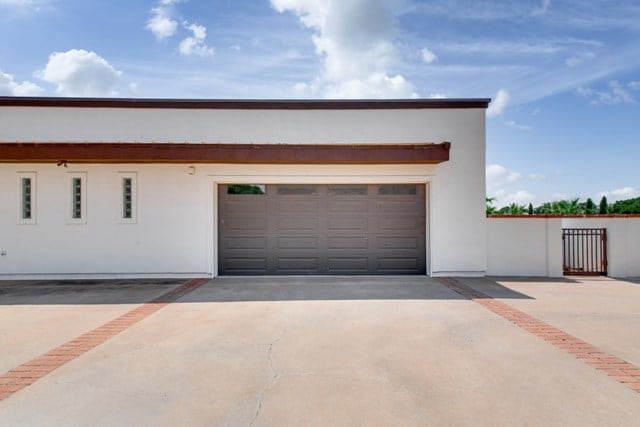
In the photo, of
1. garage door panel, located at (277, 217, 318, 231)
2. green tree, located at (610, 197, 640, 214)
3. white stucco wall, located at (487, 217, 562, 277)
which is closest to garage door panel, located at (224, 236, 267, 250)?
garage door panel, located at (277, 217, 318, 231)

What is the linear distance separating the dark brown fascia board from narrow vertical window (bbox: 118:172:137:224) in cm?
66

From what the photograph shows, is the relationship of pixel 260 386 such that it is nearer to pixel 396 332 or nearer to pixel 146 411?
pixel 146 411

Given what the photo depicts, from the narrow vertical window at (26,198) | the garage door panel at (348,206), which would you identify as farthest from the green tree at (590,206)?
the narrow vertical window at (26,198)

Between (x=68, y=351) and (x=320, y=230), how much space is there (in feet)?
21.3

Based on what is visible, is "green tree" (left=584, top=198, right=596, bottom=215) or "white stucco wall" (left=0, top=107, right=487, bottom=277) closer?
"white stucco wall" (left=0, top=107, right=487, bottom=277)

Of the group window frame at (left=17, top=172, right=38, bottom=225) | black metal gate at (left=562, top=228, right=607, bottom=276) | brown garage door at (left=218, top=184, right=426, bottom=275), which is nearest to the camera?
window frame at (left=17, top=172, right=38, bottom=225)

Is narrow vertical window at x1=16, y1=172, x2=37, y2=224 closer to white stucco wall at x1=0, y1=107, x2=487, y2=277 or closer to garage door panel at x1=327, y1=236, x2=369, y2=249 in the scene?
white stucco wall at x1=0, y1=107, x2=487, y2=277

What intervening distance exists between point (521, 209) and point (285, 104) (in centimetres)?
2349

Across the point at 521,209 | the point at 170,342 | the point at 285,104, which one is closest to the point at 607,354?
the point at 170,342

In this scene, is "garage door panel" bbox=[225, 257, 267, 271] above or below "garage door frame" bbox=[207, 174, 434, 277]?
below

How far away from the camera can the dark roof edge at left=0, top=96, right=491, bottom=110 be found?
9531mm

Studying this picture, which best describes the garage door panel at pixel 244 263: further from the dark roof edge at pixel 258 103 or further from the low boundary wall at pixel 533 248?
the low boundary wall at pixel 533 248

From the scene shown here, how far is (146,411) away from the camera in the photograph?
9.81 ft

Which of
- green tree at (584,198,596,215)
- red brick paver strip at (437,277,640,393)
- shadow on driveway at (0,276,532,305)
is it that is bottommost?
red brick paver strip at (437,277,640,393)
